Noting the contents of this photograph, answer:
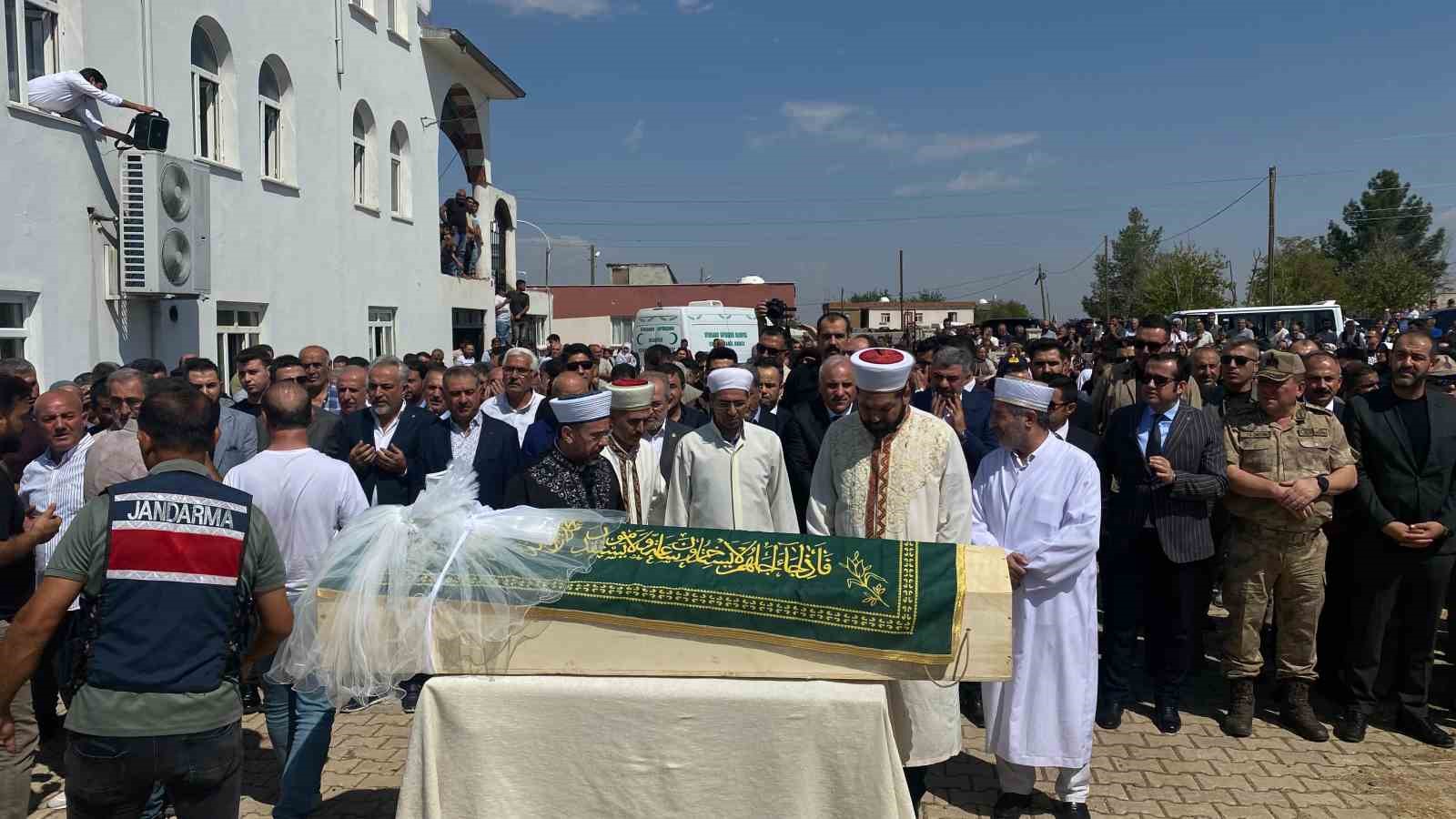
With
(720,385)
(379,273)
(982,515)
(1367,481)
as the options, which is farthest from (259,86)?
(1367,481)

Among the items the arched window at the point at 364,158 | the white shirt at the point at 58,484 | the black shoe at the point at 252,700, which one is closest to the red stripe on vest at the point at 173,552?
the white shirt at the point at 58,484

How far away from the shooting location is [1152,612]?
233 inches

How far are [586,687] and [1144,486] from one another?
3.76m

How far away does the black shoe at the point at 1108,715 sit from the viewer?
5.72 meters

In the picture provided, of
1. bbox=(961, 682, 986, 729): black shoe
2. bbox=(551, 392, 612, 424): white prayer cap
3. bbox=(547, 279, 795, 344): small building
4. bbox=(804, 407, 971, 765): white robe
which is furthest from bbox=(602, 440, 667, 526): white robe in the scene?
bbox=(547, 279, 795, 344): small building

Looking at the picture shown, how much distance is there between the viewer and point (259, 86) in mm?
13281

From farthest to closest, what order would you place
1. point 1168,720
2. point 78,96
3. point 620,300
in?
point 620,300 → point 78,96 → point 1168,720

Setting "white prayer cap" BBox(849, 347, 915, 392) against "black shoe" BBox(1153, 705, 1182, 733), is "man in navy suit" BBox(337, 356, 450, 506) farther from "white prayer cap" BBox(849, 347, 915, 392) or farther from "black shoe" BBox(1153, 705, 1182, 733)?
"black shoe" BBox(1153, 705, 1182, 733)

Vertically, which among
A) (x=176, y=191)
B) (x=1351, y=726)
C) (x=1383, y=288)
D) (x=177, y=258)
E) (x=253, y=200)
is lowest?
(x=1351, y=726)

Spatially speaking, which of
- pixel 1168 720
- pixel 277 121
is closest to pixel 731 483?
pixel 1168 720

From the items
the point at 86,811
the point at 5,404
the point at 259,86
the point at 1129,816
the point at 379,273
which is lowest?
the point at 1129,816

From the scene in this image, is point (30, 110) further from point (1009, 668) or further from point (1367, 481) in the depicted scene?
point (1367, 481)

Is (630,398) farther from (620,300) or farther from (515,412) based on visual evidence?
(620,300)

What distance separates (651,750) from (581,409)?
1.65 meters
